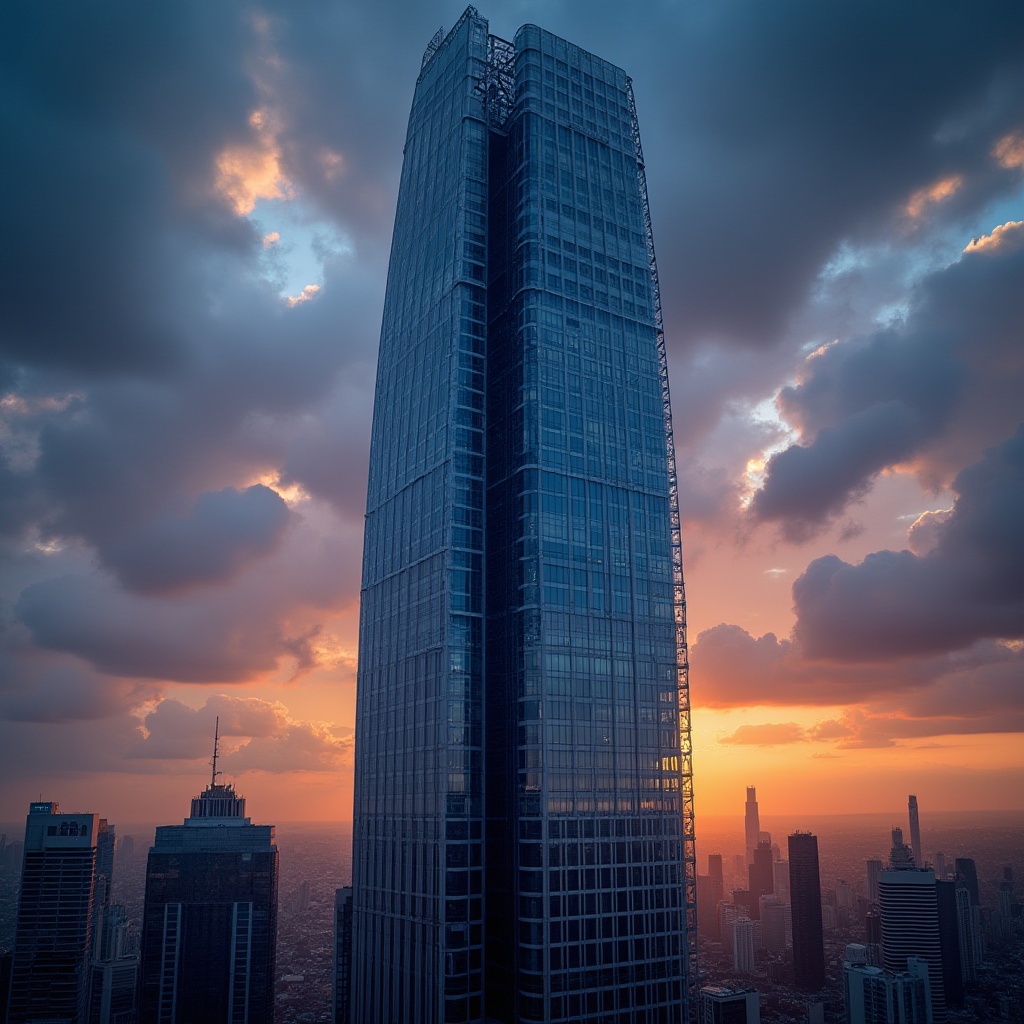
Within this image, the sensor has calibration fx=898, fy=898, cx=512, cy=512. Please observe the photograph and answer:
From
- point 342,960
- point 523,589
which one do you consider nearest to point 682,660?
point 523,589

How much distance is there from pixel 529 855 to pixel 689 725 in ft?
110

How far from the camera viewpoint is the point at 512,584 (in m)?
131

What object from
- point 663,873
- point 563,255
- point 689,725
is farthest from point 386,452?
point 663,873

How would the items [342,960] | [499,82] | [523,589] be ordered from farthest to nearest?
1. [342,960]
2. [499,82]
3. [523,589]

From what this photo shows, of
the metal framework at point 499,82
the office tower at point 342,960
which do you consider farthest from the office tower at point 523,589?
the office tower at point 342,960

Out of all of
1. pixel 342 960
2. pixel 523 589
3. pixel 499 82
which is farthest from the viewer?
pixel 342 960

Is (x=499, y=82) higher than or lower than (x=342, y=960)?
higher

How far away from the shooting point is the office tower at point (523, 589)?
398 feet

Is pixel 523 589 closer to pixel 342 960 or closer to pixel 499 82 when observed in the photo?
pixel 499 82

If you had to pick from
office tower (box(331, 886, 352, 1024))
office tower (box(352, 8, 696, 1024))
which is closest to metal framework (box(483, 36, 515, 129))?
office tower (box(352, 8, 696, 1024))

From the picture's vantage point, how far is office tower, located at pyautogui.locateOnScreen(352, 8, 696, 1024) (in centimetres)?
12131

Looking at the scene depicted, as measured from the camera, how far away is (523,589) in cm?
12875

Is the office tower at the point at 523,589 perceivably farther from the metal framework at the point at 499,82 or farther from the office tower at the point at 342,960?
the office tower at the point at 342,960

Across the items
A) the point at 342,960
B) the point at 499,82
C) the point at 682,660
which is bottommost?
the point at 342,960
